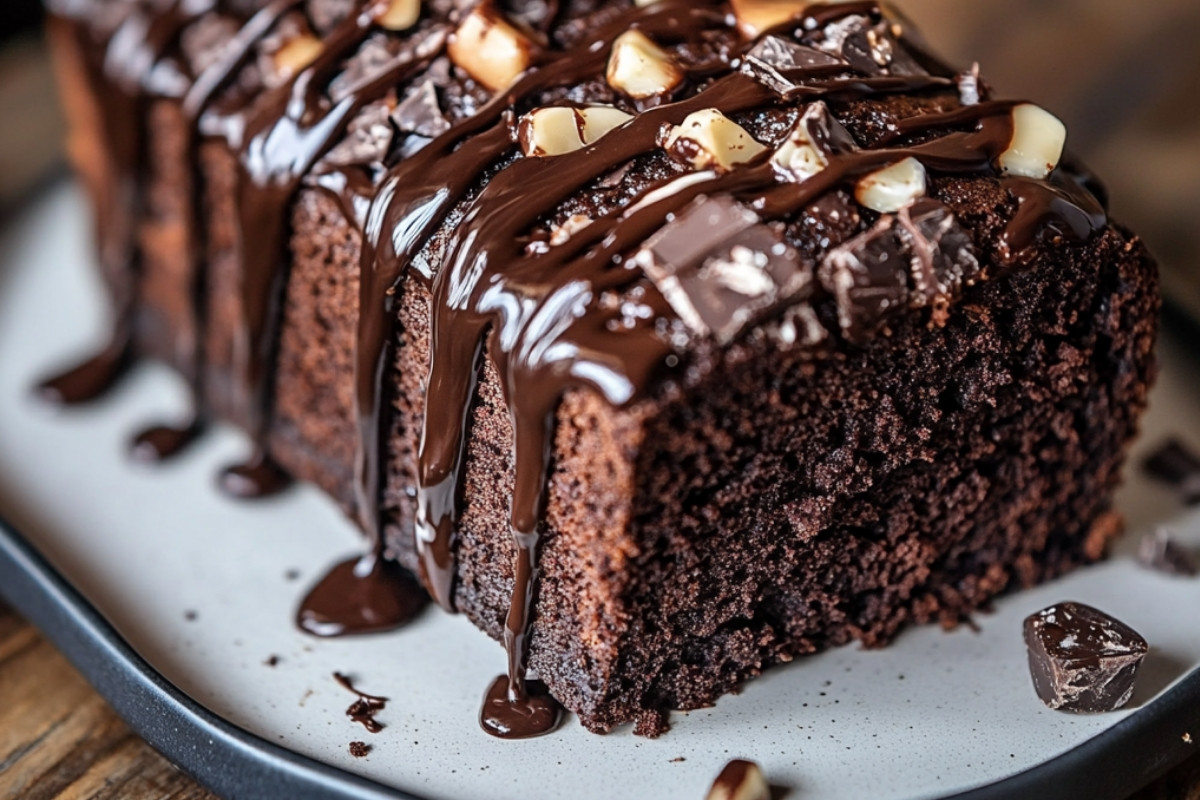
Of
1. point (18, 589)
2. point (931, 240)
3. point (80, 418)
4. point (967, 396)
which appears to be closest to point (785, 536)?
point (967, 396)

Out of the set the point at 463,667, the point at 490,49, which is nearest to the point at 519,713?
the point at 463,667

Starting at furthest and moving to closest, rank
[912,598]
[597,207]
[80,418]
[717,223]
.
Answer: [80,418], [912,598], [597,207], [717,223]

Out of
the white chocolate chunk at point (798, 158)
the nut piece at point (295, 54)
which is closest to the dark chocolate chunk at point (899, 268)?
the white chocolate chunk at point (798, 158)

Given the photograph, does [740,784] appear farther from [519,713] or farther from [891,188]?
[891,188]

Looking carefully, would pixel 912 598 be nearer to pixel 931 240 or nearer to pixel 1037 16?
pixel 931 240

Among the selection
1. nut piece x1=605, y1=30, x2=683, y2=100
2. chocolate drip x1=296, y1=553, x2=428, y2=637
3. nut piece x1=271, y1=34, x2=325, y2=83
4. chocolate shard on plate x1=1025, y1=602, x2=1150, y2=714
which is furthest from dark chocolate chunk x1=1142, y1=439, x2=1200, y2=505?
nut piece x1=271, y1=34, x2=325, y2=83

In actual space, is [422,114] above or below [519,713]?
above

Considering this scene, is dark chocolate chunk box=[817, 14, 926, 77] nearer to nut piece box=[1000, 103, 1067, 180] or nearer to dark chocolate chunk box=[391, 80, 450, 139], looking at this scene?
nut piece box=[1000, 103, 1067, 180]
